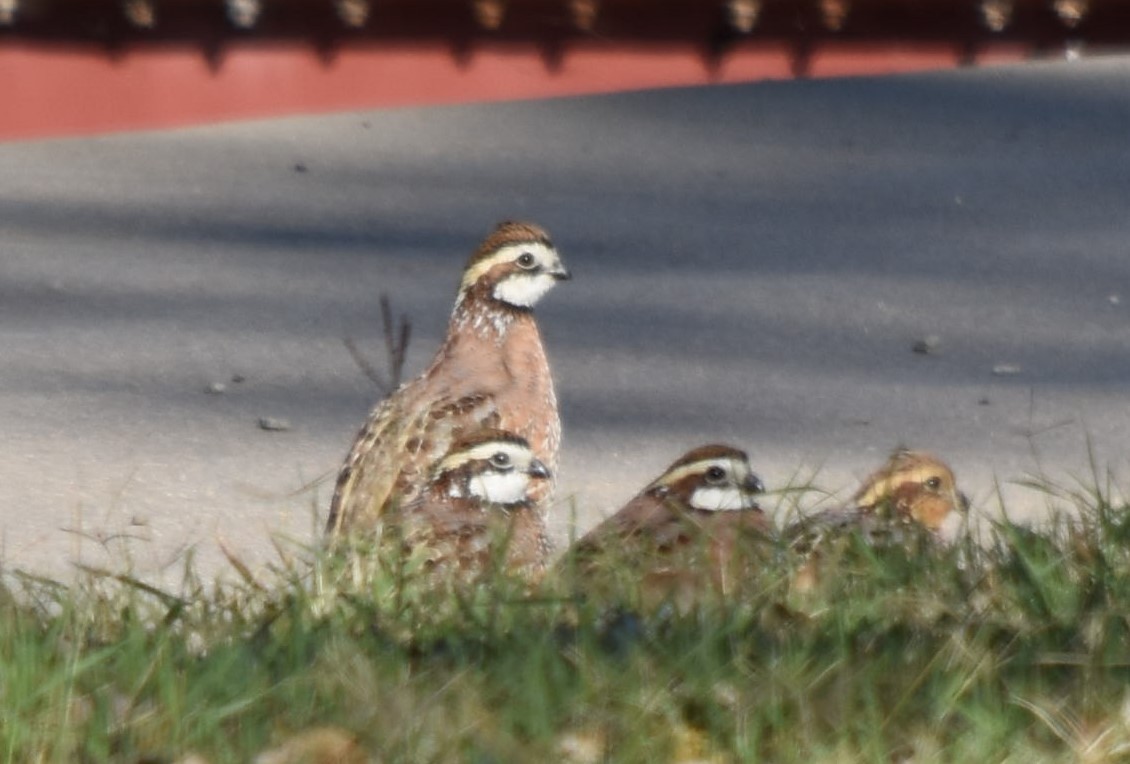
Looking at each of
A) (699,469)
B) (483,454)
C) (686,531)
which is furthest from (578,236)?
(686,531)

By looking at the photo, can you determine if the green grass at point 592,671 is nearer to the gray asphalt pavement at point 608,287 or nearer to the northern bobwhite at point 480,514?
the northern bobwhite at point 480,514

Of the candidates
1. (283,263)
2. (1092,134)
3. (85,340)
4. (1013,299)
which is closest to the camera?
(85,340)

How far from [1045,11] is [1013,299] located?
14.8 ft

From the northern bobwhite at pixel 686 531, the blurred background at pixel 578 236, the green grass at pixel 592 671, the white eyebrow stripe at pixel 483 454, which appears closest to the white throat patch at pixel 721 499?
the northern bobwhite at pixel 686 531

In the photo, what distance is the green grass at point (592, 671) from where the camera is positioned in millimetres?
4684

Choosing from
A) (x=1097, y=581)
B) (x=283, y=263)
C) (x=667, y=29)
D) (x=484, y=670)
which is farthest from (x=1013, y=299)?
(x=484, y=670)

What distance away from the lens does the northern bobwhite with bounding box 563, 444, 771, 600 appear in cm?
Result: 591

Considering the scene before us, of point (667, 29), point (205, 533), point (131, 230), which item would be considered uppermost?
point (667, 29)

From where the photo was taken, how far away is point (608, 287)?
37.4ft

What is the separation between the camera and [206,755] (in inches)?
184

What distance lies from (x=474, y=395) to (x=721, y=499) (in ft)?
2.88

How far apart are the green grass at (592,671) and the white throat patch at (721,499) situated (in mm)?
922

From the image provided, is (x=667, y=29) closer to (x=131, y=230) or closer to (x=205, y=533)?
(x=131, y=230)

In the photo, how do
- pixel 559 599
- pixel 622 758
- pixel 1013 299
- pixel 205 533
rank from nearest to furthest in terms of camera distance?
pixel 622 758, pixel 559 599, pixel 205 533, pixel 1013 299
